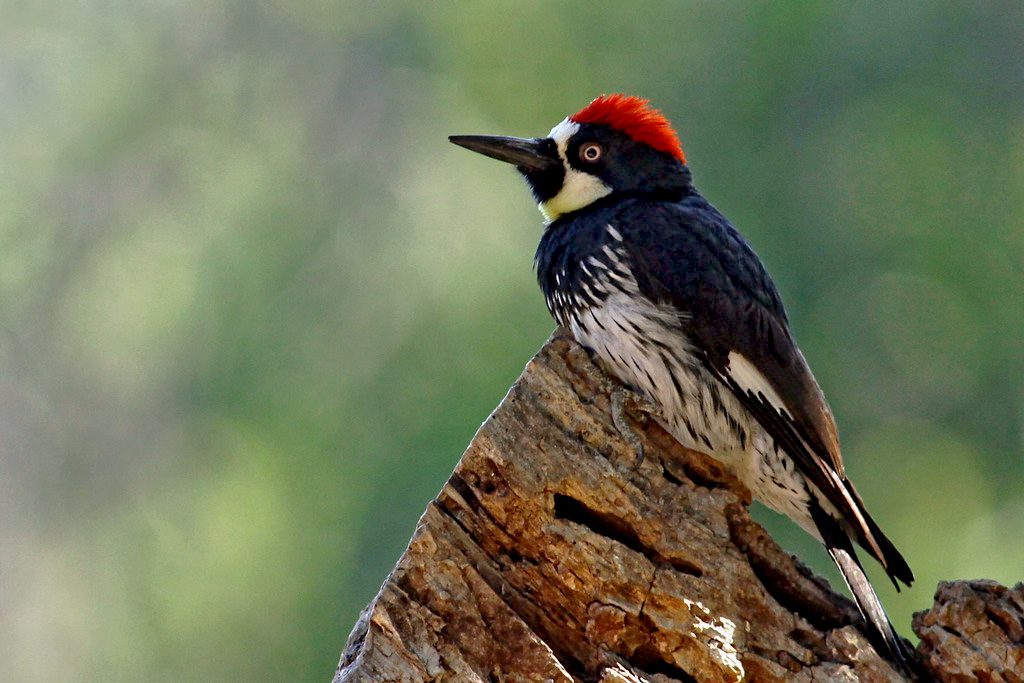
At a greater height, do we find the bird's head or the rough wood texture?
the bird's head

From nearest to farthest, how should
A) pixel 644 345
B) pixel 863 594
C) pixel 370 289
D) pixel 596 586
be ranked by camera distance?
Answer: pixel 596 586, pixel 863 594, pixel 644 345, pixel 370 289

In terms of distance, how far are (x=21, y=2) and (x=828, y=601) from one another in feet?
25.8

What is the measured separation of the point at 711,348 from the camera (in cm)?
387

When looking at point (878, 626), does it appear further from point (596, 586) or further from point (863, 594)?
point (596, 586)

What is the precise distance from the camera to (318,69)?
9328 millimetres

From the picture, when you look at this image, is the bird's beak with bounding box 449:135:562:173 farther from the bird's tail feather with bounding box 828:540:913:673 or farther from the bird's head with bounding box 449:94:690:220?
the bird's tail feather with bounding box 828:540:913:673

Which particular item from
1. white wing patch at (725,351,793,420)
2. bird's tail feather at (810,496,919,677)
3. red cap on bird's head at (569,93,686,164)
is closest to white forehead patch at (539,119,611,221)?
red cap on bird's head at (569,93,686,164)

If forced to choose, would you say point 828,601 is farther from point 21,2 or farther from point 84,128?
point 21,2

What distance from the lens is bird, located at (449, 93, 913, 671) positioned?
3.71 metres

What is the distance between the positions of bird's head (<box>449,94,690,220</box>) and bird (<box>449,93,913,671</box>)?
241 millimetres

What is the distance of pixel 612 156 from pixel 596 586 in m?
1.98

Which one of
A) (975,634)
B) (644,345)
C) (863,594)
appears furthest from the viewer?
(644,345)

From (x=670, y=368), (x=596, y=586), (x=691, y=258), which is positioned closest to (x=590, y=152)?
(x=691, y=258)

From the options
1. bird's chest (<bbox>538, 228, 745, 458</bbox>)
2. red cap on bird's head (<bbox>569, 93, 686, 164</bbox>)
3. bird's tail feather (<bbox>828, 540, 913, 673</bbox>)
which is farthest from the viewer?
red cap on bird's head (<bbox>569, 93, 686, 164</bbox>)
